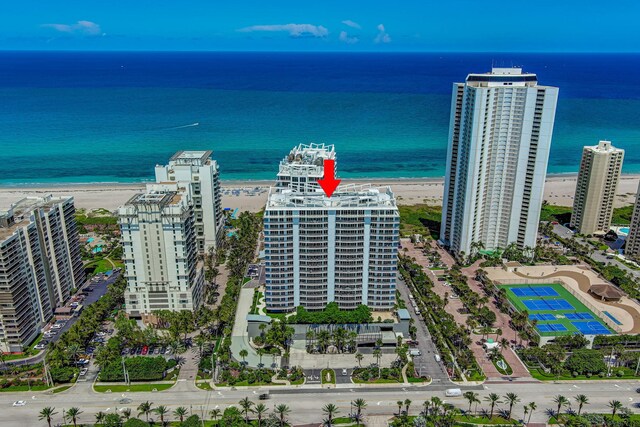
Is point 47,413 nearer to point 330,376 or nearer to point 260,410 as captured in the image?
point 260,410

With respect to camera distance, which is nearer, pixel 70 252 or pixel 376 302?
pixel 376 302

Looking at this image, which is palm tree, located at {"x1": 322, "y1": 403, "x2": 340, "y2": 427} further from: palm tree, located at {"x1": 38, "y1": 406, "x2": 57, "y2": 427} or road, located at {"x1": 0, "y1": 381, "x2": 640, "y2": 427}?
palm tree, located at {"x1": 38, "y1": 406, "x2": 57, "y2": 427}

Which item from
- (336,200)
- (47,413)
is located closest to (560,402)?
(336,200)

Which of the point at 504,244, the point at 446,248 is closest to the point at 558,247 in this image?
the point at 504,244

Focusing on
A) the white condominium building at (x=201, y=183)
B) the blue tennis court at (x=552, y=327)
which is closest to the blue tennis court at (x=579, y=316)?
the blue tennis court at (x=552, y=327)

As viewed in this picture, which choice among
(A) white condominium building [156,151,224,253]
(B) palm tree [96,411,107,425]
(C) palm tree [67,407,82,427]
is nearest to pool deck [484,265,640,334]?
(A) white condominium building [156,151,224,253]

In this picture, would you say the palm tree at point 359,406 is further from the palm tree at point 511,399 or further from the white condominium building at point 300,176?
the white condominium building at point 300,176

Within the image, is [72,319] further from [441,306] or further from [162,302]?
[441,306]
